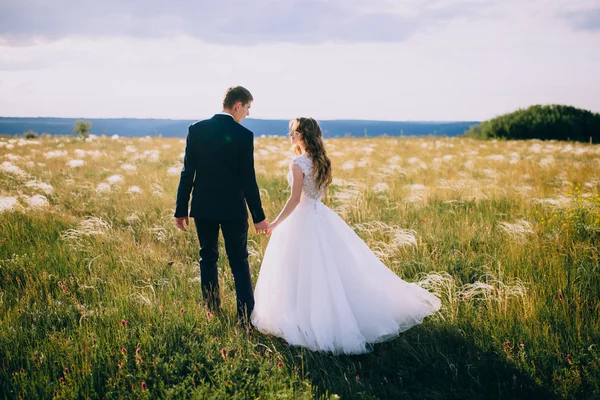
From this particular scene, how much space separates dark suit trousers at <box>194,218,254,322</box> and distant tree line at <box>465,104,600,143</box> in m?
40.2

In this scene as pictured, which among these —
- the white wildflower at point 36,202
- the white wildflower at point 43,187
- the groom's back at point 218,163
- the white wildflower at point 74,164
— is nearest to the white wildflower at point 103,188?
the white wildflower at point 43,187

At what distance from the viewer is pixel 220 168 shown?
3.89 metres

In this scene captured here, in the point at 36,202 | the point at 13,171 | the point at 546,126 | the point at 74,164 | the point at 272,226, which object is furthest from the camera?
the point at 546,126

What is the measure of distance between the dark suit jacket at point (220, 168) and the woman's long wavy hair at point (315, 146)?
566 mm

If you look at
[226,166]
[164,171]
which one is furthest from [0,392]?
[164,171]

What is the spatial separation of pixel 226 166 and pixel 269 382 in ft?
7.02

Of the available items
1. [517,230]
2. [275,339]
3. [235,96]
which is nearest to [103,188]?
[235,96]

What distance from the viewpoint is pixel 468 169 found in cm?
1341

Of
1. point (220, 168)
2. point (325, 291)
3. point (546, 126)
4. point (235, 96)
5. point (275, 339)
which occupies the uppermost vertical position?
point (546, 126)

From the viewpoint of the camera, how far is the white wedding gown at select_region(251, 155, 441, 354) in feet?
12.2

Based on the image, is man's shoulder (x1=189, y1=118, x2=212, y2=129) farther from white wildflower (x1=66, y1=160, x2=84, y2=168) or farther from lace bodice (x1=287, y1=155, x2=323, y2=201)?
white wildflower (x1=66, y1=160, x2=84, y2=168)

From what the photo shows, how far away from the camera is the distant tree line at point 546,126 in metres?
39.1

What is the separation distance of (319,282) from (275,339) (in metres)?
0.77

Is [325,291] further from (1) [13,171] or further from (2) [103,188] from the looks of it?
(1) [13,171]
